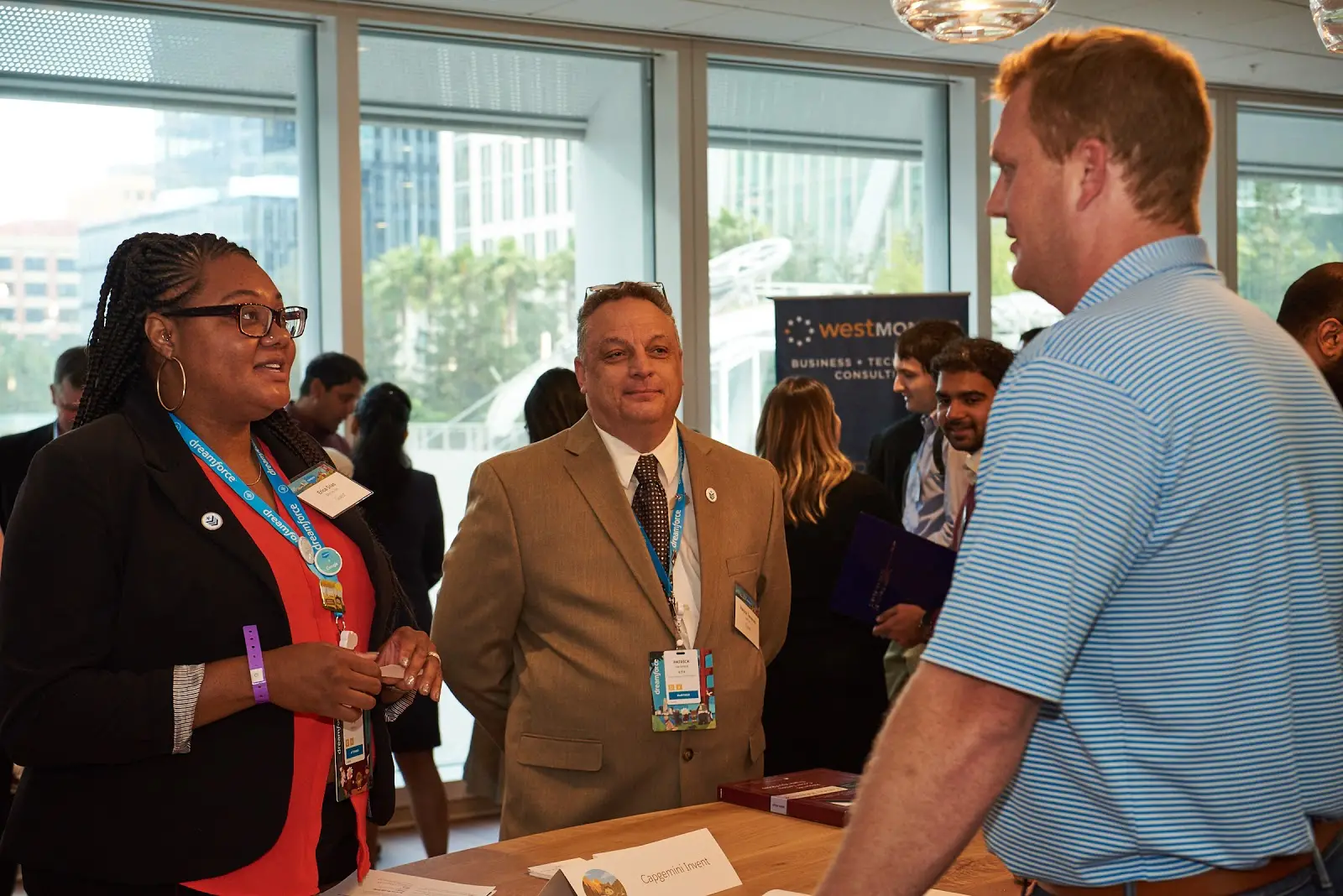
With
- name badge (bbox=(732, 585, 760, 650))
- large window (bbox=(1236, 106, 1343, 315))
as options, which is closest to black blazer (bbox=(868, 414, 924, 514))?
name badge (bbox=(732, 585, 760, 650))

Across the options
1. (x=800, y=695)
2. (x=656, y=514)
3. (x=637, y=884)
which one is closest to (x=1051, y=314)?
(x=800, y=695)

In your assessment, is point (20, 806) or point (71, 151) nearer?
point (20, 806)

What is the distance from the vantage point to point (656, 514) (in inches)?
113

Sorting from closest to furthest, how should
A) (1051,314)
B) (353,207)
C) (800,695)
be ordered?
(800,695), (353,207), (1051,314)

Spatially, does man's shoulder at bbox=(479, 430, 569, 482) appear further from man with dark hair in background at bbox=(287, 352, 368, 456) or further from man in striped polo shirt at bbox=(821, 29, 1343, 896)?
man with dark hair in background at bbox=(287, 352, 368, 456)

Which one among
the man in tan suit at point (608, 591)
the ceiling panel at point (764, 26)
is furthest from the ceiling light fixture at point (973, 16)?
the ceiling panel at point (764, 26)

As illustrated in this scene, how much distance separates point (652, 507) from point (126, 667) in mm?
1220

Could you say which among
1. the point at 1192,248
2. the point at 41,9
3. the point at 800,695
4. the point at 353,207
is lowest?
the point at 800,695

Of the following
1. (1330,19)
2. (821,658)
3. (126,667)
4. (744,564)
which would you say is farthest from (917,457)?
(126,667)

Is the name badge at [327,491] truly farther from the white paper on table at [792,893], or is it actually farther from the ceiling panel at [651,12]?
the ceiling panel at [651,12]

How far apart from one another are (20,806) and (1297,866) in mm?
1654

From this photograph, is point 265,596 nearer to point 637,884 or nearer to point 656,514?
point 637,884

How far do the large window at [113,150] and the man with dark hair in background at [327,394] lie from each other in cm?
97

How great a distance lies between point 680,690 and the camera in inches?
106
